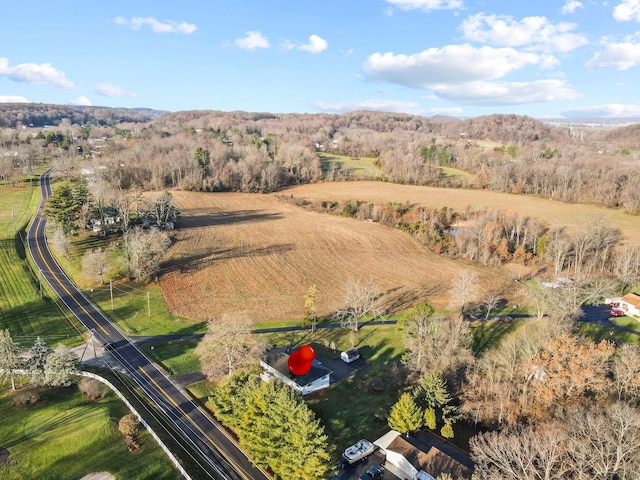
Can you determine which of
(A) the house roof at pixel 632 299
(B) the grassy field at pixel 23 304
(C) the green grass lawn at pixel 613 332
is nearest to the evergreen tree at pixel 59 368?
(B) the grassy field at pixel 23 304

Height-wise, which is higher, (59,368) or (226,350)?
(226,350)

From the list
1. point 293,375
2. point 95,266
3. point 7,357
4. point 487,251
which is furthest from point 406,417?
point 487,251

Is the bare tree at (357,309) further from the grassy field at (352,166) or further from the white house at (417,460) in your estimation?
the grassy field at (352,166)

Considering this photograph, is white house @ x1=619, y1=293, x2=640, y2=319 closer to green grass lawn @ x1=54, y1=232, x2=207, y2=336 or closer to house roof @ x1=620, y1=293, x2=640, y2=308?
house roof @ x1=620, y1=293, x2=640, y2=308

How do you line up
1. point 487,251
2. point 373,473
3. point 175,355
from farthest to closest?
1. point 487,251
2. point 175,355
3. point 373,473

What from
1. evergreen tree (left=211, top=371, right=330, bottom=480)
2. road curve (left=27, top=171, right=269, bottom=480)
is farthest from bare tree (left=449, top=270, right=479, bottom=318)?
road curve (left=27, top=171, right=269, bottom=480)

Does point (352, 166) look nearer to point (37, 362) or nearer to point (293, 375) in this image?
point (293, 375)

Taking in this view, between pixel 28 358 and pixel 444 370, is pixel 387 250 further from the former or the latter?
pixel 28 358
